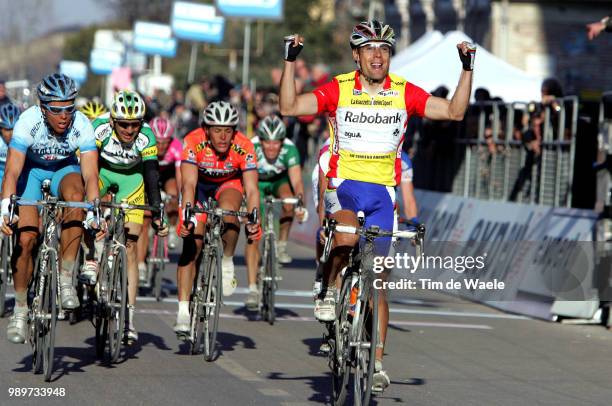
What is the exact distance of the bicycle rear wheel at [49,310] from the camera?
9727mm

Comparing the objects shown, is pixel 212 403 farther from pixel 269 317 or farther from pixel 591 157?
pixel 591 157

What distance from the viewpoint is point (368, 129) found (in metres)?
9.38

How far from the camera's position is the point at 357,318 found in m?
8.66

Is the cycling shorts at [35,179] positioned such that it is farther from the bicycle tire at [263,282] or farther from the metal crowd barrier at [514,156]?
the metal crowd barrier at [514,156]

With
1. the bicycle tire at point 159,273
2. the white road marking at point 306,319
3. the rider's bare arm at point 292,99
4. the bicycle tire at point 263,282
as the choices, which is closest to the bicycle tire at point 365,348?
the rider's bare arm at point 292,99

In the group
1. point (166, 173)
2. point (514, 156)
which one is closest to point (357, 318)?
point (166, 173)

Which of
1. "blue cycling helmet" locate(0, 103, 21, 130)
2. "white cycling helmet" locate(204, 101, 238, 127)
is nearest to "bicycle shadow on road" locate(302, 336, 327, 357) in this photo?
"white cycling helmet" locate(204, 101, 238, 127)

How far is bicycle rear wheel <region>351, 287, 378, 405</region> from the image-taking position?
27.4ft

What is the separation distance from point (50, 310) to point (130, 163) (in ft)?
7.67

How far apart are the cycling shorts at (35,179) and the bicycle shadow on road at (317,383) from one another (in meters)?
2.17

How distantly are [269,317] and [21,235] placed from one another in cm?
390

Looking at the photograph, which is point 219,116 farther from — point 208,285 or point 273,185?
point 273,185

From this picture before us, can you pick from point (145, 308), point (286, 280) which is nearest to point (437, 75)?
point (286, 280)

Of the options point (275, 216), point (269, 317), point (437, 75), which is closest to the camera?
point (269, 317)
